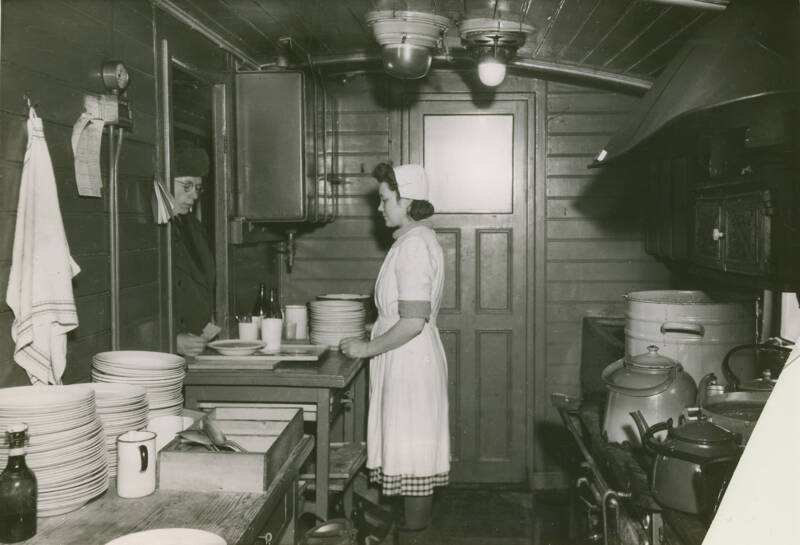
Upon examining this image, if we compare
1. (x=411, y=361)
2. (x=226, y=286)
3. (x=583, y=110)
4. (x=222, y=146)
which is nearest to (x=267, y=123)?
(x=222, y=146)

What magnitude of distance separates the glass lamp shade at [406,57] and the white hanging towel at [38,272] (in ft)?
6.05

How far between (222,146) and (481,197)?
2.01 meters

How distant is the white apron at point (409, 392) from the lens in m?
4.01

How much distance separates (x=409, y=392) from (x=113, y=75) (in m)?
2.11

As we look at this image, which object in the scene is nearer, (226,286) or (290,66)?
(226,286)

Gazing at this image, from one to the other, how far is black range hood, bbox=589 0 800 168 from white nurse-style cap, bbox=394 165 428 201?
127 centimetres

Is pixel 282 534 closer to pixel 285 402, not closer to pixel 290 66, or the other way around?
pixel 285 402

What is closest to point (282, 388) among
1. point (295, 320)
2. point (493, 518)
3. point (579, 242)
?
point (295, 320)

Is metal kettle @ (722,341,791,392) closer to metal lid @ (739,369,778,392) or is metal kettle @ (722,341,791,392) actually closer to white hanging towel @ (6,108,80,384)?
metal lid @ (739,369,778,392)

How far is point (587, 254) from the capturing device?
5.57 m

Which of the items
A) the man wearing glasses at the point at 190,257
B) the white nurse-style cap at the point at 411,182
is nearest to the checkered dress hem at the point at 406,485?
the man wearing glasses at the point at 190,257

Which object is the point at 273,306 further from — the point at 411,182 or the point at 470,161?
the point at 470,161

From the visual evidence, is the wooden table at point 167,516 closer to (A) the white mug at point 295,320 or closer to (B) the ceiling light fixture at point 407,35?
(A) the white mug at point 295,320

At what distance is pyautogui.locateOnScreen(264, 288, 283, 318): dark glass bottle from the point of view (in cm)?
486
